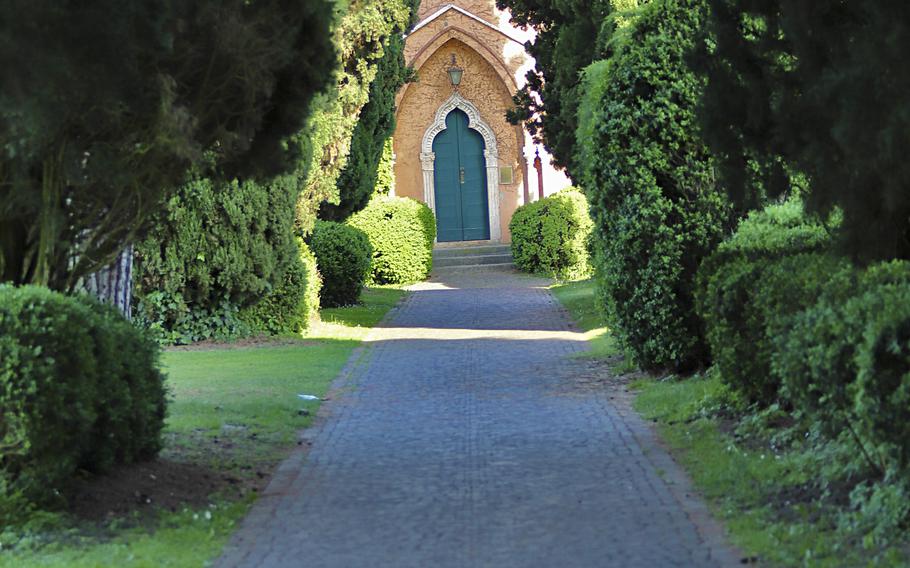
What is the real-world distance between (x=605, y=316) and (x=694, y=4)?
3670 millimetres

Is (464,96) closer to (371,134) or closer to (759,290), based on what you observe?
(371,134)

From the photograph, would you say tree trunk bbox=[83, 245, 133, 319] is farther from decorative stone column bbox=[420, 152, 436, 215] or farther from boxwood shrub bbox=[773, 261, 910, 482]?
decorative stone column bbox=[420, 152, 436, 215]

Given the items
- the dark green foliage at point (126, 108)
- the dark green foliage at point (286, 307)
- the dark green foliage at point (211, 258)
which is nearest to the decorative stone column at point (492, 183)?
the dark green foliage at point (286, 307)

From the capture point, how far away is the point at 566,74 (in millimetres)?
19594

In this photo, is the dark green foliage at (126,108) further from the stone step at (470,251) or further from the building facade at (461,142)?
the building facade at (461,142)

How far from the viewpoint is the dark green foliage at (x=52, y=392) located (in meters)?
6.58

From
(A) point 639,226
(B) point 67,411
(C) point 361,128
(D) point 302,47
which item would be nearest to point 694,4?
(A) point 639,226

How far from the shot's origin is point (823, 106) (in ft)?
21.3

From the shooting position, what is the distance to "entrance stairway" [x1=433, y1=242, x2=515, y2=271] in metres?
32.4

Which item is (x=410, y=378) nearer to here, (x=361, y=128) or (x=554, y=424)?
(x=554, y=424)

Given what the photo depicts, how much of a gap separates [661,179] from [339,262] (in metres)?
12.4

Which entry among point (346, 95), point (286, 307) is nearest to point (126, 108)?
point (286, 307)

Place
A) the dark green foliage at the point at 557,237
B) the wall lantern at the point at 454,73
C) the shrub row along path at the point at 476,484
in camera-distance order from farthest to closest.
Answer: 1. the wall lantern at the point at 454,73
2. the dark green foliage at the point at 557,237
3. the shrub row along path at the point at 476,484

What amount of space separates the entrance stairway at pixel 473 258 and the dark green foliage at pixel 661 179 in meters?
19.4
